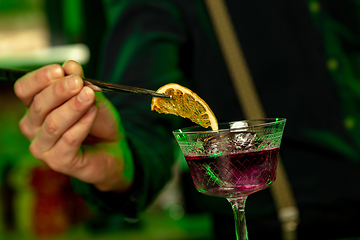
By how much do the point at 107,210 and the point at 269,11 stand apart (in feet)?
3.85

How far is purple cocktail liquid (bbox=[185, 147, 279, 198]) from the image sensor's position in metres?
→ 0.90

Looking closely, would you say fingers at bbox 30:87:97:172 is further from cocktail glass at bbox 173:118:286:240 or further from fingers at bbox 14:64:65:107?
cocktail glass at bbox 173:118:286:240

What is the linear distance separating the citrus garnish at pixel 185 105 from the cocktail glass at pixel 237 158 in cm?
6

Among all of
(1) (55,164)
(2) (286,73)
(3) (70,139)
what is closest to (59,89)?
(3) (70,139)

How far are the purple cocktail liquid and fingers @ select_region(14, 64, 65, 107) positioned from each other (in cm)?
40

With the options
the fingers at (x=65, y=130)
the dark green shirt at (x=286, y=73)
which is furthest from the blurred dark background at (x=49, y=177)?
the fingers at (x=65, y=130)

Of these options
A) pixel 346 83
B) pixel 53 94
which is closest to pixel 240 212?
pixel 53 94

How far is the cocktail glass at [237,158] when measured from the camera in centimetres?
89

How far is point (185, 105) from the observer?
3.07 feet

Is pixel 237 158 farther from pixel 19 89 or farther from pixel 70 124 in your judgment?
pixel 19 89

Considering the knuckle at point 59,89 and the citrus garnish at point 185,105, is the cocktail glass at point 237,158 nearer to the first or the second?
the citrus garnish at point 185,105

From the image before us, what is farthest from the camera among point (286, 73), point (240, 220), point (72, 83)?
point (286, 73)

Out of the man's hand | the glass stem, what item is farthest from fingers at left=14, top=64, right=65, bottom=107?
the glass stem

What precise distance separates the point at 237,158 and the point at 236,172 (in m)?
0.03
